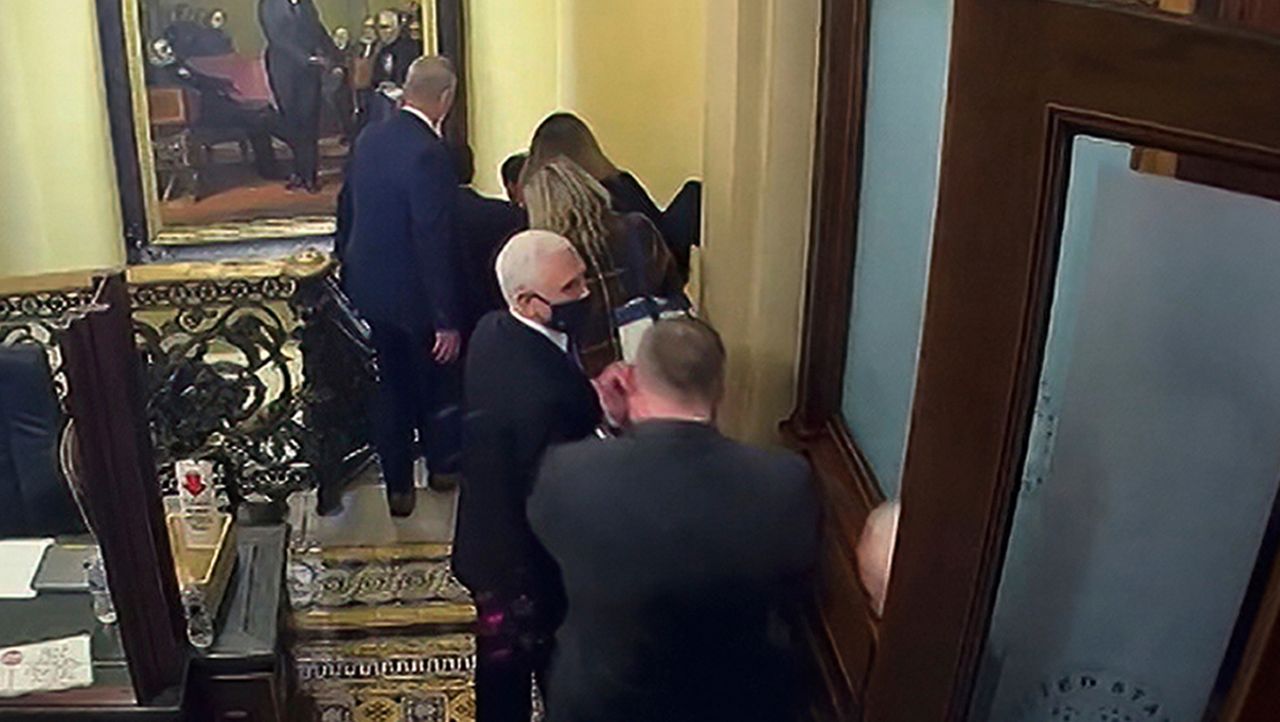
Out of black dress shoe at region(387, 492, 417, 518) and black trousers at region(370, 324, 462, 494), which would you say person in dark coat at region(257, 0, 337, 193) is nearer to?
black trousers at region(370, 324, 462, 494)

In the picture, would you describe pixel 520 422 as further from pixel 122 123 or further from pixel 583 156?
pixel 122 123

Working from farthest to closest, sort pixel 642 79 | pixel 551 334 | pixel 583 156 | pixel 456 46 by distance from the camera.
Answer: pixel 456 46 < pixel 642 79 < pixel 583 156 < pixel 551 334

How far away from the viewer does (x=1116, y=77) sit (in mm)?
1402

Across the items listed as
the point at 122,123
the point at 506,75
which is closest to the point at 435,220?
the point at 506,75

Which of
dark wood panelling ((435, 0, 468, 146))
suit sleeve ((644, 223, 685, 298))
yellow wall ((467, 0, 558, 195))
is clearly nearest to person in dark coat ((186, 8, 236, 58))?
dark wood panelling ((435, 0, 468, 146))

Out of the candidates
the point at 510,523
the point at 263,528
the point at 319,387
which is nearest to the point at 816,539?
the point at 510,523

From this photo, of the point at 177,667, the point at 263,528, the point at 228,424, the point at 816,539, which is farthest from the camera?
the point at 228,424

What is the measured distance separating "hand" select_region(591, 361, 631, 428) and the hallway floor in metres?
1.43

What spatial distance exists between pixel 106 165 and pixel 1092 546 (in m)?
5.98

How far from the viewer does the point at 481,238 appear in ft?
15.0

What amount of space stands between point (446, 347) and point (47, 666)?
1.72 metres

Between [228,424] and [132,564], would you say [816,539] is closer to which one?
[132,564]

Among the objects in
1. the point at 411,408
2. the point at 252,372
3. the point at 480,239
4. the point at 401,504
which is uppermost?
the point at 480,239

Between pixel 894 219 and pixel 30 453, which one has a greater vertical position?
pixel 894 219
